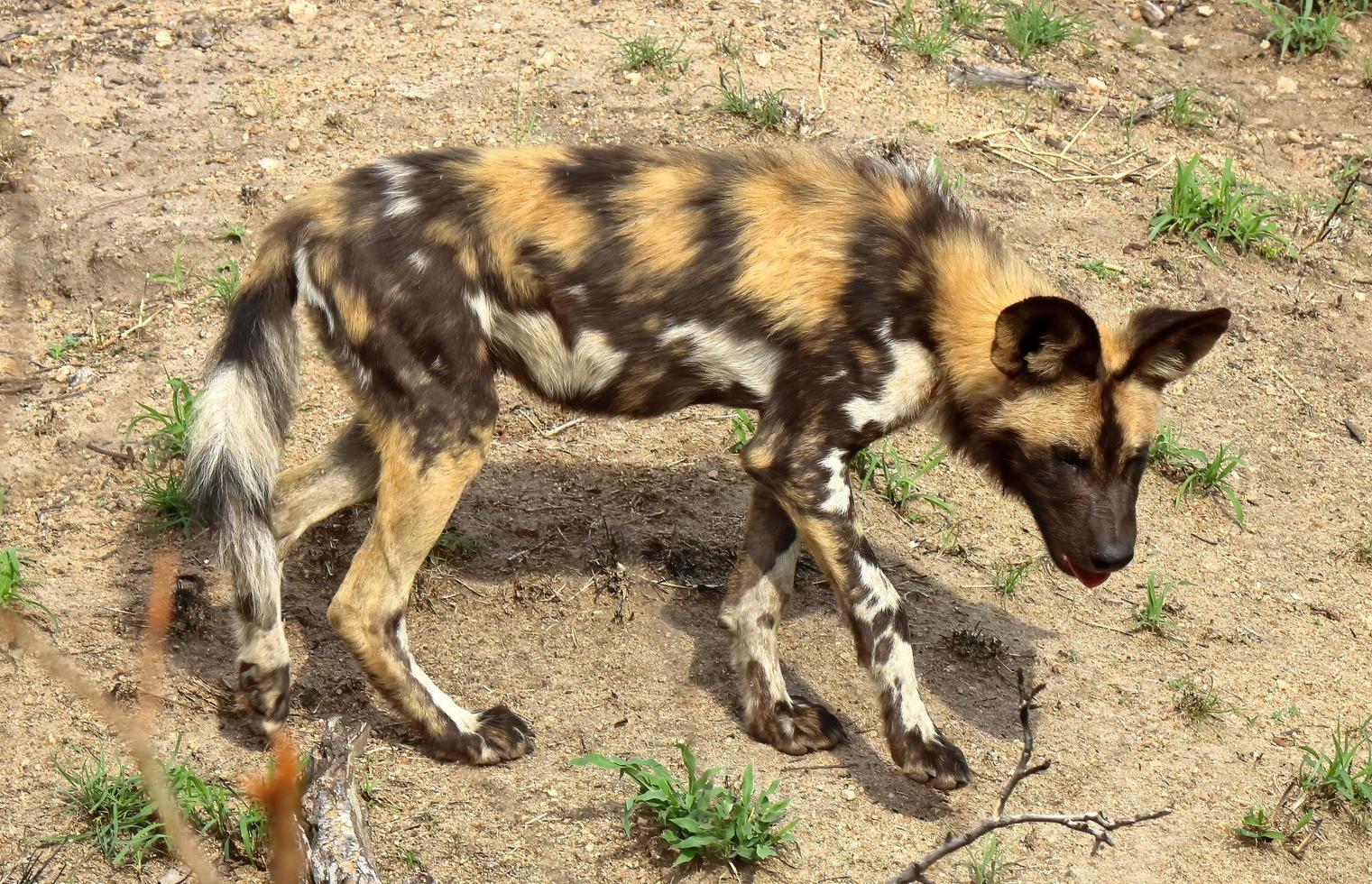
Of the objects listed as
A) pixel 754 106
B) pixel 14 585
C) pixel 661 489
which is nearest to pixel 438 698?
pixel 14 585

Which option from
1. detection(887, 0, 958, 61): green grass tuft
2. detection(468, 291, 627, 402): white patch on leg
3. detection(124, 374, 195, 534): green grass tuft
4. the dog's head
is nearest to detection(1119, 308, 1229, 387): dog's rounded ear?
the dog's head

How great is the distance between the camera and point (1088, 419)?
13.3 ft

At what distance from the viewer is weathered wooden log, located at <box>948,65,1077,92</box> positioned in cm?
738

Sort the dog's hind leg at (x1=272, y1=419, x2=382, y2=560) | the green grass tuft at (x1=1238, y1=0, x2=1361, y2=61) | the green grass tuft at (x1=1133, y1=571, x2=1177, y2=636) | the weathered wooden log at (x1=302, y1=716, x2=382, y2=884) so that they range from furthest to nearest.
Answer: the green grass tuft at (x1=1238, y1=0, x2=1361, y2=61) → the green grass tuft at (x1=1133, y1=571, x2=1177, y2=636) → the dog's hind leg at (x1=272, y1=419, x2=382, y2=560) → the weathered wooden log at (x1=302, y1=716, x2=382, y2=884)

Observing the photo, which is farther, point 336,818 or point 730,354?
point 730,354

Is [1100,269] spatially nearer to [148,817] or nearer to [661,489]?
[661,489]

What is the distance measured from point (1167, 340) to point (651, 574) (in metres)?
1.83

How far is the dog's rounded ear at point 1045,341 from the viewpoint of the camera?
3850 mm

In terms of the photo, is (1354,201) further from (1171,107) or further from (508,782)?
(508,782)

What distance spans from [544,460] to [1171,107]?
4041 millimetres

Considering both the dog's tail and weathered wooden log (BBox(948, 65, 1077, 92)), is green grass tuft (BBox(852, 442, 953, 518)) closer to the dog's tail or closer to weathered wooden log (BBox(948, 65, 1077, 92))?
the dog's tail

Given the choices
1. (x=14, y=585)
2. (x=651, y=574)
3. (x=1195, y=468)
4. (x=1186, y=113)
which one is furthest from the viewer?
(x=1186, y=113)

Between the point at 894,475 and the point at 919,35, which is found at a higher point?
the point at 919,35

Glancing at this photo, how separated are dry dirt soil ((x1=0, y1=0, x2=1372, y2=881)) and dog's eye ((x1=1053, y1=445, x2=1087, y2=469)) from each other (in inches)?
33.0
